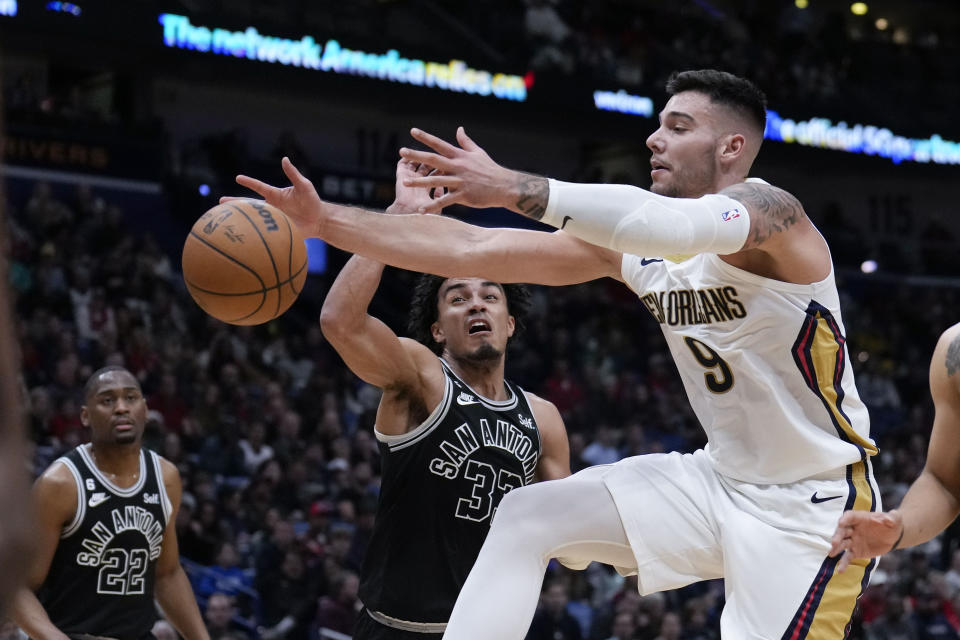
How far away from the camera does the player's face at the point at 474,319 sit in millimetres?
5020

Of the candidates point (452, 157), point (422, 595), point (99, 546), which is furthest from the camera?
point (99, 546)

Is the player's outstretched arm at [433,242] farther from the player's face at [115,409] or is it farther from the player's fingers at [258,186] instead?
the player's face at [115,409]

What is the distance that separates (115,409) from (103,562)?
0.70 metres

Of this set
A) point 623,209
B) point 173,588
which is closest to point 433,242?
point 623,209

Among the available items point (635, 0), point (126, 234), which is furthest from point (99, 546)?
point (635, 0)

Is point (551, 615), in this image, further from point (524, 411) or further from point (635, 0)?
point (635, 0)

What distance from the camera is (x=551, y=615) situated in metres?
9.23

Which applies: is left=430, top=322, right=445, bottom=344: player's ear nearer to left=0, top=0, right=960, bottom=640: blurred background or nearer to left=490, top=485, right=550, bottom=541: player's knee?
left=490, top=485, right=550, bottom=541: player's knee

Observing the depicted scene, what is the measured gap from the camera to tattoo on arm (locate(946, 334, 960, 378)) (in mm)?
3354

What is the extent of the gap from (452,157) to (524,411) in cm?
181

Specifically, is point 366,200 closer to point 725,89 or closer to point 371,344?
point 371,344

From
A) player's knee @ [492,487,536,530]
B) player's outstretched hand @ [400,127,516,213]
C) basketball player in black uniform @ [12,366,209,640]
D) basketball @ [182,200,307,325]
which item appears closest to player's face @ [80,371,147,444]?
basketball player in black uniform @ [12,366,209,640]

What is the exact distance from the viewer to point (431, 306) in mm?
5473

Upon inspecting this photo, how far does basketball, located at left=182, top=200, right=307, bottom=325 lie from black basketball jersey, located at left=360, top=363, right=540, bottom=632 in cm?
102
